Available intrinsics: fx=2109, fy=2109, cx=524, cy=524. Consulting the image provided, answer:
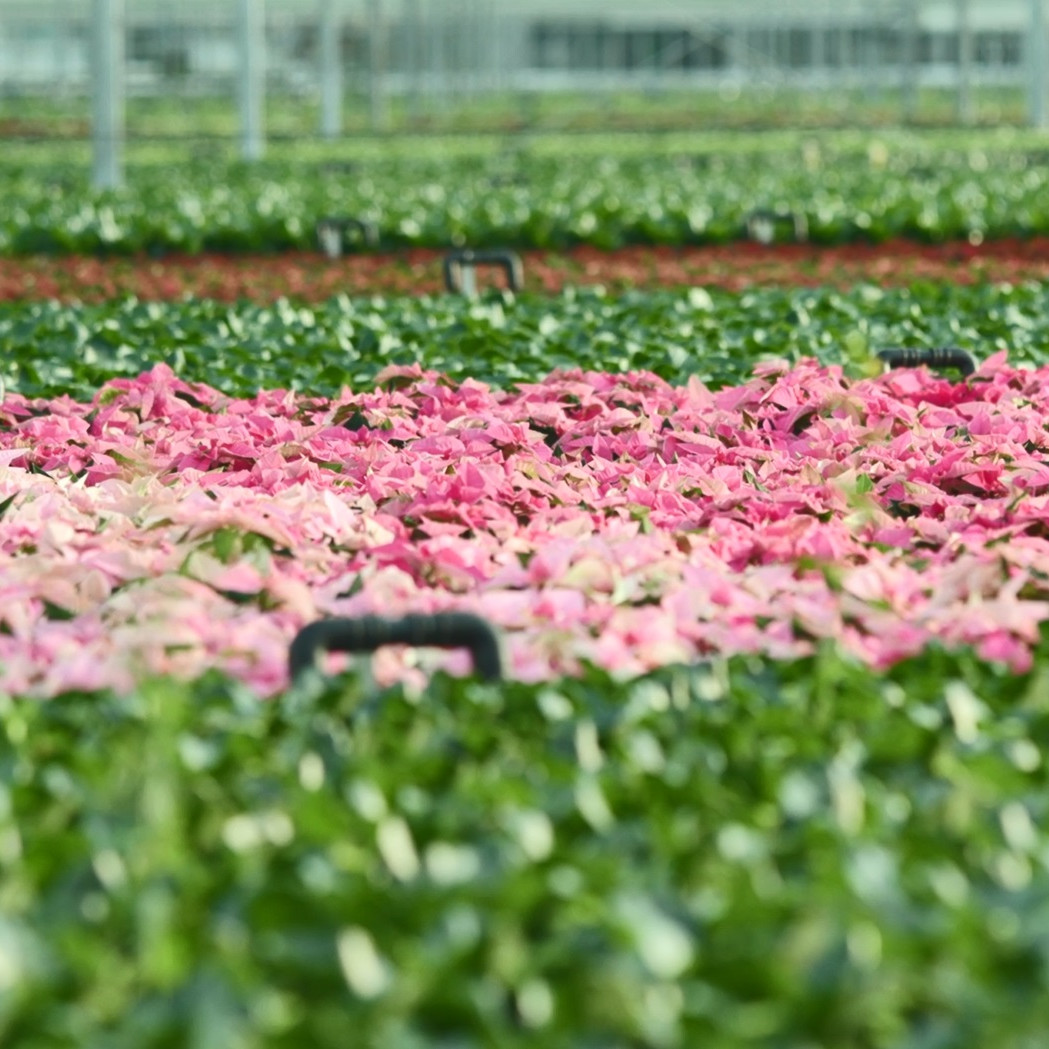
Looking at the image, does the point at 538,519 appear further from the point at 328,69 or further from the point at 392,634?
the point at 328,69

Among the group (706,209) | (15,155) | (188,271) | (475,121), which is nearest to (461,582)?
(188,271)

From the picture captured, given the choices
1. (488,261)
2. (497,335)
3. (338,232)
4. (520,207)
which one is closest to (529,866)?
(497,335)

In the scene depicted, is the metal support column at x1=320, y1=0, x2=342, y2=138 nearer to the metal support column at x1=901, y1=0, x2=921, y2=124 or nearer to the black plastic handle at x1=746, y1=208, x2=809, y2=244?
the metal support column at x1=901, y1=0, x2=921, y2=124

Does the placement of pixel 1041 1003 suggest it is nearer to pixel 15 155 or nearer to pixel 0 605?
pixel 0 605

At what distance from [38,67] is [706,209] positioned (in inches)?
2748

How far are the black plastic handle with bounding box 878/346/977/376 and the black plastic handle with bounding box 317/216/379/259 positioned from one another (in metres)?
6.62

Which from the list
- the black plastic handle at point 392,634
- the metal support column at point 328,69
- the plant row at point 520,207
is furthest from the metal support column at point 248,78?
the black plastic handle at point 392,634

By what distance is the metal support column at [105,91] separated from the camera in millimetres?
20828

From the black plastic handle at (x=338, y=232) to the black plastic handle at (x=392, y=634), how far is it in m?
10.4

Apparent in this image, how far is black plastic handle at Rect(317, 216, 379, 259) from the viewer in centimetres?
1424

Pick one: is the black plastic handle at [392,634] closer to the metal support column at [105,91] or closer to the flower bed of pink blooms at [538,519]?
the flower bed of pink blooms at [538,519]

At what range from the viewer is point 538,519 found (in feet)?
17.2

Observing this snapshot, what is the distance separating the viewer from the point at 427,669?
12.9ft

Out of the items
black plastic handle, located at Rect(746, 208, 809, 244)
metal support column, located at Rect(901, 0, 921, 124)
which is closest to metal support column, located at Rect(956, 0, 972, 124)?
metal support column, located at Rect(901, 0, 921, 124)
